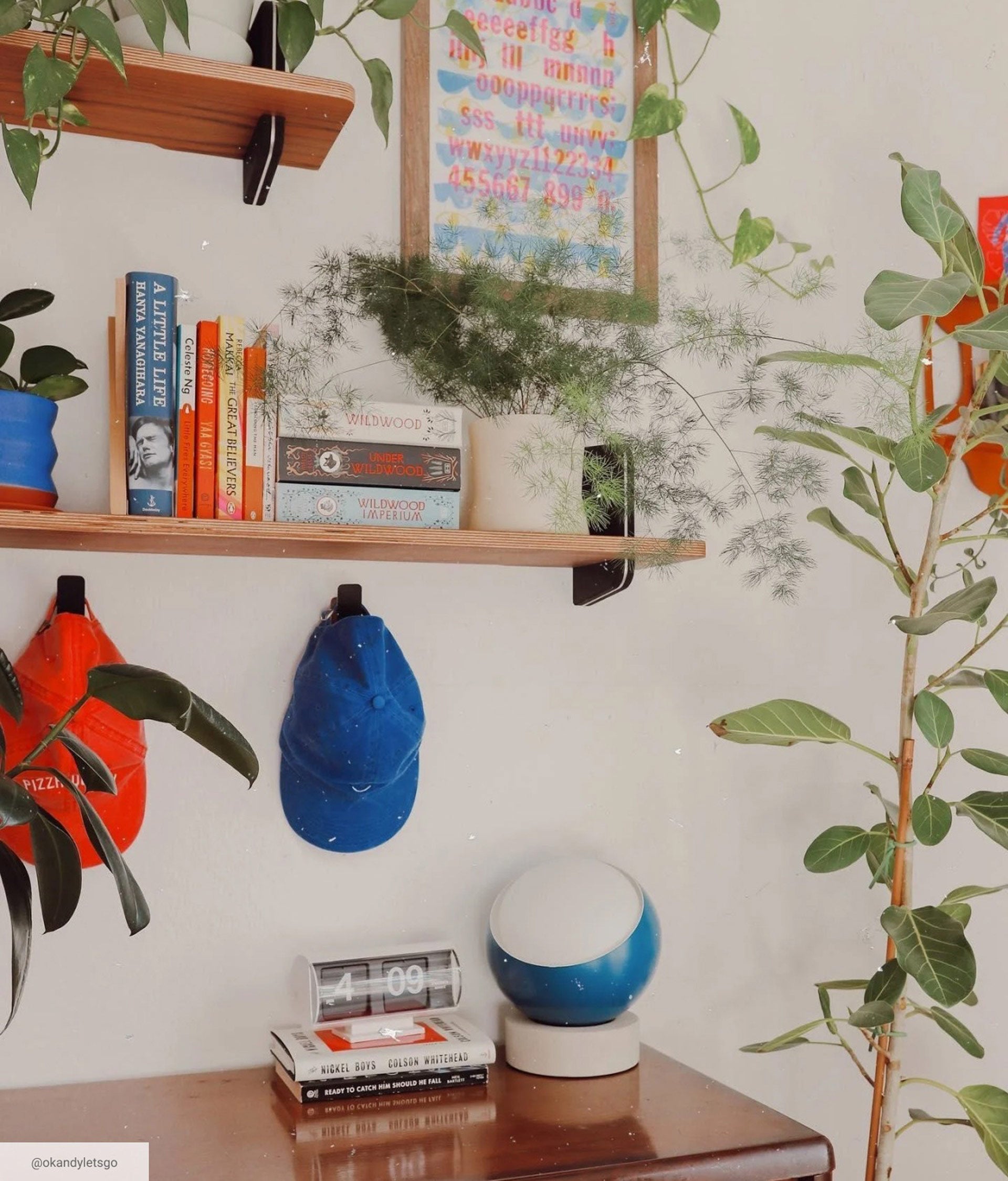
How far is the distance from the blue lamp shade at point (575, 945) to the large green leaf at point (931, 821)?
36cm

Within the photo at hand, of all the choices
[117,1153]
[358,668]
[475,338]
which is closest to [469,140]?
[475,338]

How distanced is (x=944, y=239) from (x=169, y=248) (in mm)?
1006

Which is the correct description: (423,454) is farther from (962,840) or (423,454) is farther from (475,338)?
(962,840)

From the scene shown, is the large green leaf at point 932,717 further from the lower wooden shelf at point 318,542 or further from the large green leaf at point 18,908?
the large green leaf at point 18,908

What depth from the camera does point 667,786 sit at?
182 centimetres

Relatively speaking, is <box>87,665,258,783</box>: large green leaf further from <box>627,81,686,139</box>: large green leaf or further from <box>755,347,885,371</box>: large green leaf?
<box>627,81,686,139</box>: large green leaf

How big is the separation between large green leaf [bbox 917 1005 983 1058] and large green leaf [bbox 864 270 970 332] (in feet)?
2.79

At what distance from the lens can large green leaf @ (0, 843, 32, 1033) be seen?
3.62ft

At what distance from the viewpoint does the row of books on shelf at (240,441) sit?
55.4 inches

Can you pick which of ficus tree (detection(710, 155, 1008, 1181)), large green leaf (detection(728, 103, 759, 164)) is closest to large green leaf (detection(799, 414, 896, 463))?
ficus tree (detection(710, 155, 1008, 1181))

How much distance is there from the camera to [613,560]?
5.50 ft

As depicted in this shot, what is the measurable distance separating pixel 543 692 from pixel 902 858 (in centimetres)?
55

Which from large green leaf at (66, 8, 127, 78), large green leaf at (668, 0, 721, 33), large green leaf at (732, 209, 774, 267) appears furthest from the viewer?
large green leaf at (732, 209, 774, 267)

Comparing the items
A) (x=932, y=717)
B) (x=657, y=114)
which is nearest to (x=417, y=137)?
(x=657, y=114)
